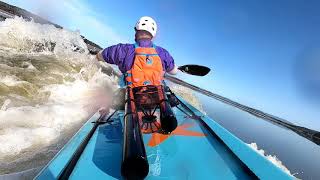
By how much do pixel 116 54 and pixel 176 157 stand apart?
2.69 metres

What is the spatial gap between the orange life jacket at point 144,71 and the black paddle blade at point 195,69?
1351 millimetres

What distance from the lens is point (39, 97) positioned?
869 centimetres

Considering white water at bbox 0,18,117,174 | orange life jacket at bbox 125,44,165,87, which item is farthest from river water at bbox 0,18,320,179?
orange life jacket at bbox 125,44,165,87

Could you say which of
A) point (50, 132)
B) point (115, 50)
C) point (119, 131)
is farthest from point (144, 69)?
point (50, 132)

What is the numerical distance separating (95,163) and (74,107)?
4579mm

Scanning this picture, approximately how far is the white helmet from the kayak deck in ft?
5.79

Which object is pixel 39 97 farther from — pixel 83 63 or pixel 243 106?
pixel 243 106

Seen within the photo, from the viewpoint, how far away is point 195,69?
21.6 ft

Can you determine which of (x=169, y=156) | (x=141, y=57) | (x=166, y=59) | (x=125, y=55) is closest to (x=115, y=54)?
(x=125, y=55)

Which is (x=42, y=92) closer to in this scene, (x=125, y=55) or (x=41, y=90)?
(x=41, y=90)

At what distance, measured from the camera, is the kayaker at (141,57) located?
17.5 ft

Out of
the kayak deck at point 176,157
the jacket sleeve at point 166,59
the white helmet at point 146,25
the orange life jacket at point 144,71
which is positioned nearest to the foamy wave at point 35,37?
the jacket sleeve at point 166,59

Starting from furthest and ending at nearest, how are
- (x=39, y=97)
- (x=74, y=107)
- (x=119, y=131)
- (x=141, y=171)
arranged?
(x=39, y=97) → (x=74, y=107) → (x=119, y=131) → (x=141, y=171)

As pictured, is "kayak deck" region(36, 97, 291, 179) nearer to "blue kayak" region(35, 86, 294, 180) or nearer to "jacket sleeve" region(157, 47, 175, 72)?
"blue kayak" region(35, 86, 294, 180)
